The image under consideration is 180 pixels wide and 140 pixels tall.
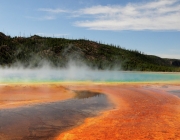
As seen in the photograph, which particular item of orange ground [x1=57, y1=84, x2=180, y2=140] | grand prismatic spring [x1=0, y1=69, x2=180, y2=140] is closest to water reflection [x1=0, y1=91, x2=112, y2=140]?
grand prismatic spring [x1=0, y1=69, x2=180, y2=140]

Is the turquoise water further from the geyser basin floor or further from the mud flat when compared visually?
the geyser basin floor

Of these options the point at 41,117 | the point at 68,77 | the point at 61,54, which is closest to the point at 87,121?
the point at 41,117

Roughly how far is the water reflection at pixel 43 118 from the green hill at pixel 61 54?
55.7 metres

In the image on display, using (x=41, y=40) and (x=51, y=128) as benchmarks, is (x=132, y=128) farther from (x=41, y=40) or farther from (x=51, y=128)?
(x=41, y=40)

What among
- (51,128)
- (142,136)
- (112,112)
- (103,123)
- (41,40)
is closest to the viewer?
(142,136)

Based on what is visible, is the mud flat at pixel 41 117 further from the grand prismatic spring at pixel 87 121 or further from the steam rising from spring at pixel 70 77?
the steam rising from spring at pixel 70 77

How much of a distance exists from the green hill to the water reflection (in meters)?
55.7

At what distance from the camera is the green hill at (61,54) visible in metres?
70.5

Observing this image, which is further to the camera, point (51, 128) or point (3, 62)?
point (3, 62)

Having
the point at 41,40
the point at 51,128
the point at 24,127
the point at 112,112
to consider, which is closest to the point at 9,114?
the point at 24,127

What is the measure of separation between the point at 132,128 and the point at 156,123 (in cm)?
104

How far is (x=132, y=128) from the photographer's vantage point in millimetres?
7168

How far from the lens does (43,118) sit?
26.6 ft

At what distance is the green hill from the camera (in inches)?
2774
